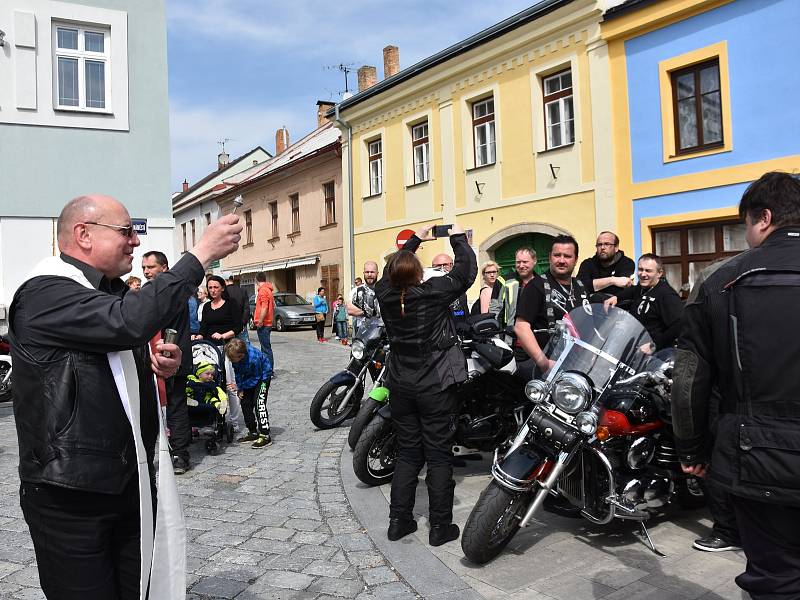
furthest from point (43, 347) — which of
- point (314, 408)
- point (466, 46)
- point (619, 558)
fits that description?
point (466, 46)

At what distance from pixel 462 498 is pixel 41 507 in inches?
131

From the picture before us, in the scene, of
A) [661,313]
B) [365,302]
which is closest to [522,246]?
[365,302]

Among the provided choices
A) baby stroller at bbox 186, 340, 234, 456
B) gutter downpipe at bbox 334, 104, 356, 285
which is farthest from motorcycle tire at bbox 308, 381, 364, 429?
gutter downpipe at bbox 334, 104, 356, 285

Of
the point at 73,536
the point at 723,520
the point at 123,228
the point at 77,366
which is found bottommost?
the point at 723,520

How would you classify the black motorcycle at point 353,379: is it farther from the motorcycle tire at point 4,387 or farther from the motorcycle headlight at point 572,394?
the motorcycle tire at point 4,387

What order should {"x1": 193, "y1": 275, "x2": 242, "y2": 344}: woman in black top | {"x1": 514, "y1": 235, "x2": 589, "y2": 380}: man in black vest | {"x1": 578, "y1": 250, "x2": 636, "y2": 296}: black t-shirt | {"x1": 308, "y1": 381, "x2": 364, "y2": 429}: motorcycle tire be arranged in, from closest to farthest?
{"x1": 514, "y1": 235, "x2": 589, "y2": 380}: man in black vest → {"x1": 578, "y1": 250, "x2": 636, "y2": 296}: black t-shirt → {"x1": 193, "y1": 275, "x2": 242, "y2": 344}: woman in black top → {"x1": 308, "y1": 381, "x2": 364, "y2": 429}: motorcycle tire

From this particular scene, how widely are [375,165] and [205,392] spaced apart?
1573 centimetres

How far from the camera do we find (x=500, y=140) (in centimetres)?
1653

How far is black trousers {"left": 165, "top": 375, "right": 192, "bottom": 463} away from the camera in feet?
19.7

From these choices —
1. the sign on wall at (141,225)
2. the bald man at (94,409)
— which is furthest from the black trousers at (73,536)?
the sign on wall at (141,225)

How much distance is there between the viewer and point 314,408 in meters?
7.54

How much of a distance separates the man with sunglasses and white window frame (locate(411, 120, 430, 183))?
41.8ft

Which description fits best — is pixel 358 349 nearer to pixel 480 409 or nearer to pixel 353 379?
pixel 353 379

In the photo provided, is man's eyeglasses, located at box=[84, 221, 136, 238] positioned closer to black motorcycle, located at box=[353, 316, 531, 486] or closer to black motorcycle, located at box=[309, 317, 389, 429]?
black motorcycle, located at box=[353, 316, 531, 486]
